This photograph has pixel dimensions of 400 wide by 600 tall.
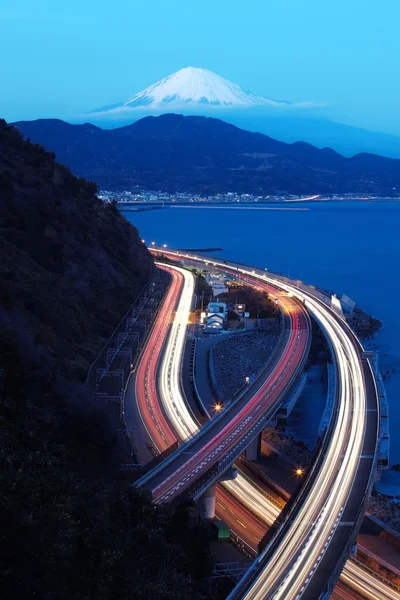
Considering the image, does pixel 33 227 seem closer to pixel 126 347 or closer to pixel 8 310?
pixel 126 347

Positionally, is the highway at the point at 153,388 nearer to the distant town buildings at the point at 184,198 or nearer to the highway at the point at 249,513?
the highway at the point at 249,513

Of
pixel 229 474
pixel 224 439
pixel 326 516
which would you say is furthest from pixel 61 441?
pixel 326 516

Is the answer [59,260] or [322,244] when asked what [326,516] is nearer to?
[59,260]

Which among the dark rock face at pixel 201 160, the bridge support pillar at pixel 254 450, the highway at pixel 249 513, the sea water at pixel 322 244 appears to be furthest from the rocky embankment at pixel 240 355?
the dark rock face at pixel 201 160

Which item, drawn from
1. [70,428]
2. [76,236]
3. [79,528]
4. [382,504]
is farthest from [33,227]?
[79,528]

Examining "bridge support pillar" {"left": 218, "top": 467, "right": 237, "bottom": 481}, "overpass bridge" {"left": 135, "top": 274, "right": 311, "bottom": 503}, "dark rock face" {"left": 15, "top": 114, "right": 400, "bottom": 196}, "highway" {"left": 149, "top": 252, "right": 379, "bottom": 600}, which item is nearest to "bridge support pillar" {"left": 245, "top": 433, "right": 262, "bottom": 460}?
"overpass bridge" {"left": 135, "top": 274, "right": 311, "bottom": 503}
